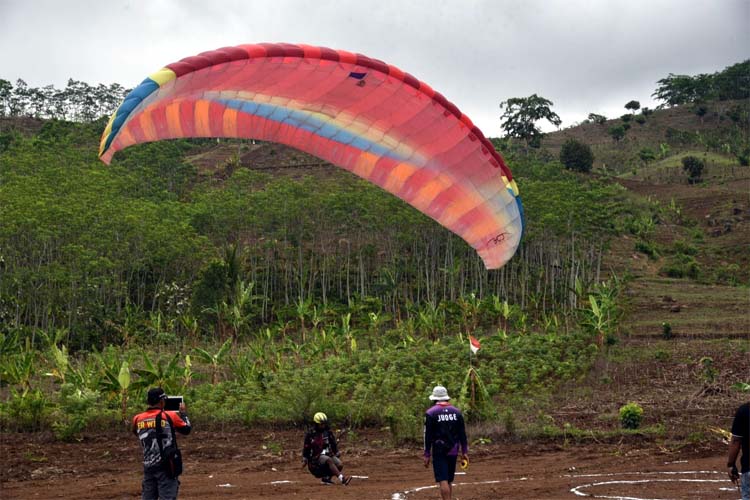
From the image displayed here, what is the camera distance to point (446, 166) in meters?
12.4

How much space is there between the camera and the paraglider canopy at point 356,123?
10422 mm

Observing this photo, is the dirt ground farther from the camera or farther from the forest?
the forest

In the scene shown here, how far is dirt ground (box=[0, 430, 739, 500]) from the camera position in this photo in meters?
10.7

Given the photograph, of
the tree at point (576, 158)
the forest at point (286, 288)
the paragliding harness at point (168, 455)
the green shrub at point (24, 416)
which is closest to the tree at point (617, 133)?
the tree at point (576, 158)

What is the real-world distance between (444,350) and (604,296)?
24.4 ft

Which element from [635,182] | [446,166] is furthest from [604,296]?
[635,182]

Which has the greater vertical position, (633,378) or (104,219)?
(104,219)

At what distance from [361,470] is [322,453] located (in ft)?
8.10

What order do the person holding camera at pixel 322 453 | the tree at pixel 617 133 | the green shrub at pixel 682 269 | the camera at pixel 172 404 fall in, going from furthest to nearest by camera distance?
the tree at pixel 617 133 → the green shrub at pixel 682 269 → the person holding camera at pixel 322 453 → the camera at pixel 172 404

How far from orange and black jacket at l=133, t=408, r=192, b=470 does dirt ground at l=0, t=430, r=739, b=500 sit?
2523 millimetres

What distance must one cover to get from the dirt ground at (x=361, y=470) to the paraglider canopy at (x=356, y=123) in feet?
9.64

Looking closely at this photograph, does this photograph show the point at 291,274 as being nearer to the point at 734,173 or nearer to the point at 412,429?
the point at 412,429

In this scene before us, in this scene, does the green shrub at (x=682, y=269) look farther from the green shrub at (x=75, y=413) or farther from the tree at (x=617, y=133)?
the tree at (x=617, y=133)

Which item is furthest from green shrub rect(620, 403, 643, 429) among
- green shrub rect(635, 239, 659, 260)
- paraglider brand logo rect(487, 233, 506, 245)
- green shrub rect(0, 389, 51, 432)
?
green shrub rect(635, 239, 659, 260)
